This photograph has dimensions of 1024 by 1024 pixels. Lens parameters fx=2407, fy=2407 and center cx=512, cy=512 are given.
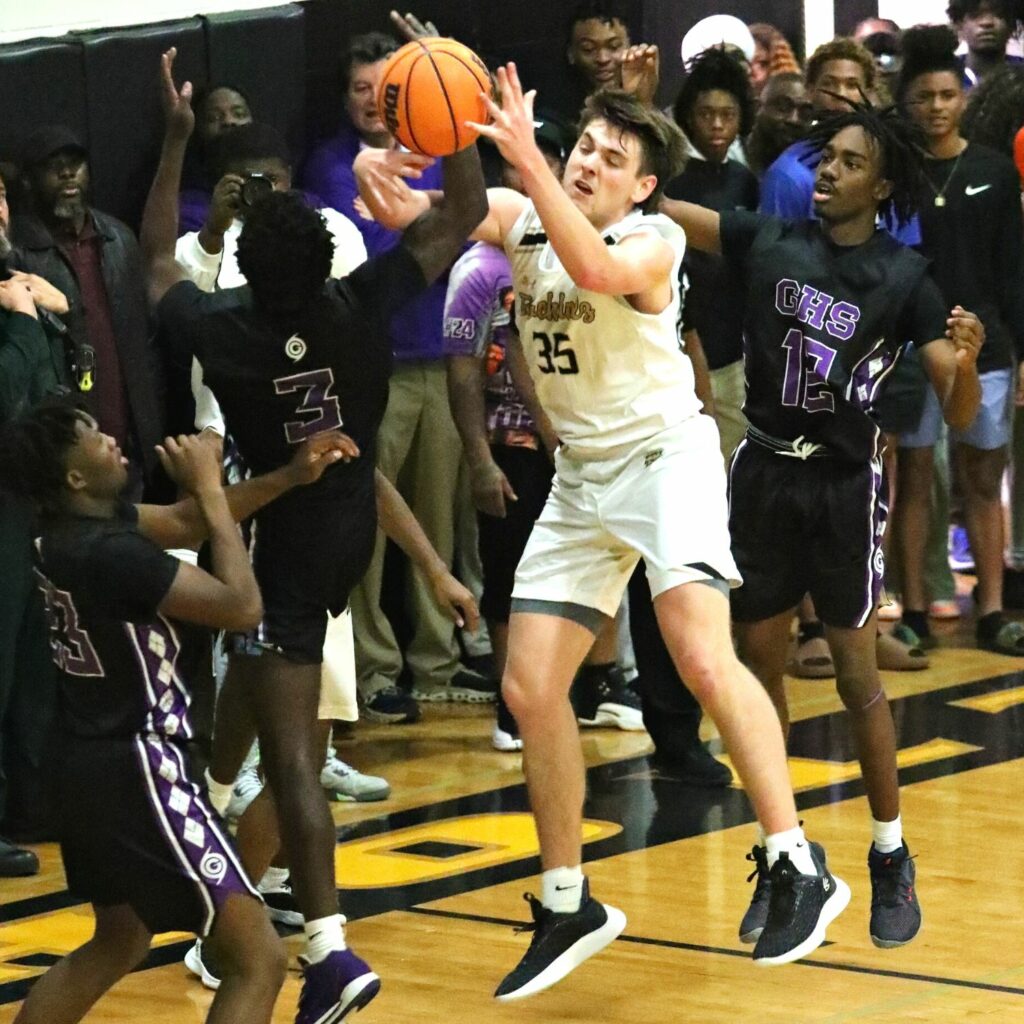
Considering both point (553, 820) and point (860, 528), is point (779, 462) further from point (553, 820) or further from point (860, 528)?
point (553, 820)

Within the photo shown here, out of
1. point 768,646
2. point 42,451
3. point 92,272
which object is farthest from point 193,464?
point 92,272

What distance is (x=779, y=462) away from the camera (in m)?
6.60

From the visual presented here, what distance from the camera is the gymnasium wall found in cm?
839

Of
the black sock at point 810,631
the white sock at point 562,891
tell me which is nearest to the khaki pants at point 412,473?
the black sock at point 810,631

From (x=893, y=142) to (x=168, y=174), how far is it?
248 cm

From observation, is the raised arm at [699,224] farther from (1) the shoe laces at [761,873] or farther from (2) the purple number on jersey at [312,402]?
(1) the shoe laces at [761,873]

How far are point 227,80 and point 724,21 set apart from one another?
3042 millimetres

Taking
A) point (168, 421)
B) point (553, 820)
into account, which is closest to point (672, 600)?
point (553, 820)

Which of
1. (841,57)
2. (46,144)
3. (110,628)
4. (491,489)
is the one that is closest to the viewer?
(110,628)

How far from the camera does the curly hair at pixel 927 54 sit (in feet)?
32.1

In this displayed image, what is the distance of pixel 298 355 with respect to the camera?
5.56 m

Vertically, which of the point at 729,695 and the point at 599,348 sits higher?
the point at 599,348

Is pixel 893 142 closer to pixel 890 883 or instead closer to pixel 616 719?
pixel 890 883

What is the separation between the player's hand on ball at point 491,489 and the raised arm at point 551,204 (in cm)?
260
